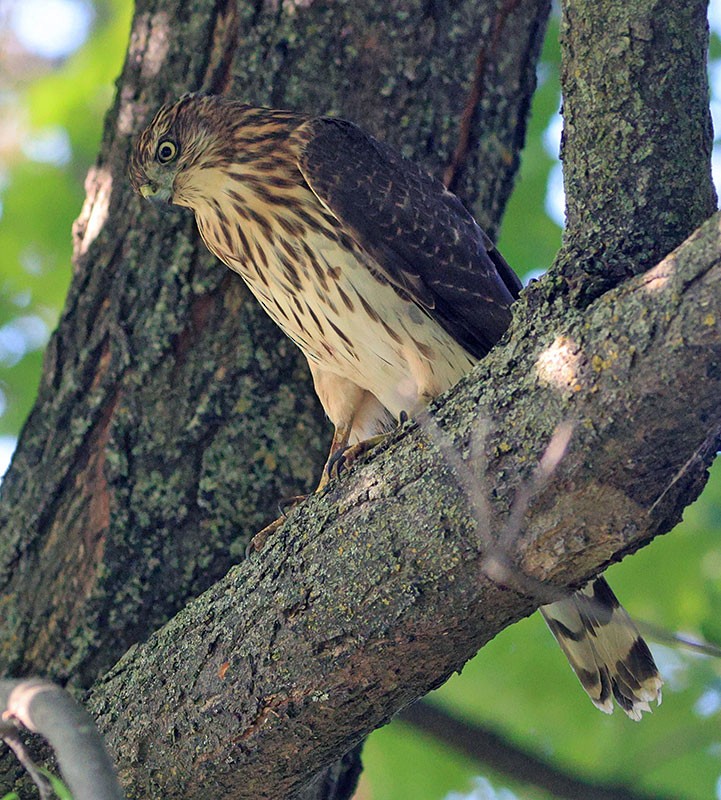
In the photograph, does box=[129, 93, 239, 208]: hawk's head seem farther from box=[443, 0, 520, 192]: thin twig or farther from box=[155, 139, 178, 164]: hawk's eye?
box=[443, 0, 520, 192]: thin twig

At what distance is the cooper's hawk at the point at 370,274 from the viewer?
3613 mm

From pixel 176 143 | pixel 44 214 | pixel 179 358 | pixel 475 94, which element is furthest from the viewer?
pixel 44 214

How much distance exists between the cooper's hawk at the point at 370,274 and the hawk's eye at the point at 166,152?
0.03 m

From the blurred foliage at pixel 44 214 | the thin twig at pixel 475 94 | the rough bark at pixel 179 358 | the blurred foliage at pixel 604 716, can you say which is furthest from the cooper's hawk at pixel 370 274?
the blurred foliage at pixel 44 214

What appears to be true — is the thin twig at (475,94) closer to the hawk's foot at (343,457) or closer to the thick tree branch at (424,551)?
the hawk's foot at (343,457)

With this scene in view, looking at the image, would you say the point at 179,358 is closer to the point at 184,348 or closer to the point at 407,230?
the point at 184,348

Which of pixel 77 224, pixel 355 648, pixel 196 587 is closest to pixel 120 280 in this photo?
pixel 77 224

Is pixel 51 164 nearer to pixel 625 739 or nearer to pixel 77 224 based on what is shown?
pixel 77 224

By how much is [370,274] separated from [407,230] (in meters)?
0.20

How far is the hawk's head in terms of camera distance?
158 inches

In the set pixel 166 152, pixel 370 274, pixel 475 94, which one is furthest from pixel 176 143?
pixel 475 94

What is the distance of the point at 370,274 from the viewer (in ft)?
12.0

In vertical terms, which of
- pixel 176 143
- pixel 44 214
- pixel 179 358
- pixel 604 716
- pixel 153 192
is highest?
pixel 44 214

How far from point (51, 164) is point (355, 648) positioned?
4.01m
